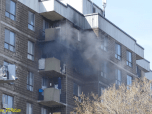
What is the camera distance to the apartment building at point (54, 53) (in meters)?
36.7

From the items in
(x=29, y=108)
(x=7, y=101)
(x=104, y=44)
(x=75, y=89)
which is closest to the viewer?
(x=7, y=101)

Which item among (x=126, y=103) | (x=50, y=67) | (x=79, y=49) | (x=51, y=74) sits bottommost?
(x=126, y=103)

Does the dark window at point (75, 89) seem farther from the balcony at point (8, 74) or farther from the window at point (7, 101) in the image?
the balcony at point (8, 74)

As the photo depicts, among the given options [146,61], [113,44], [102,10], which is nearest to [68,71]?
[113,44]

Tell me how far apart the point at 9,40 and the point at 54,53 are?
20.4 ft

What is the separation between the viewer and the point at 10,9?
3719 centimetres

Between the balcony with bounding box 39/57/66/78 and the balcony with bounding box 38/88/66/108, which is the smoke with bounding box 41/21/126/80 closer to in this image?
the balcony with bounding box 39/57/66/78

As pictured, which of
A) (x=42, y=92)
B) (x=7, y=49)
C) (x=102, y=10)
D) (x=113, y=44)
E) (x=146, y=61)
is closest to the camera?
(x=7, y=49)

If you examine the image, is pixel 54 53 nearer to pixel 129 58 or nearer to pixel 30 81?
pixel 30 81

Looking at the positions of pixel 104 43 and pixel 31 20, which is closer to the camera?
pixel 31 20

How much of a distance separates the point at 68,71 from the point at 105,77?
5392mm

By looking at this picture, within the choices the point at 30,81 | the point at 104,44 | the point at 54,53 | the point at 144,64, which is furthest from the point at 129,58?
the point at 30,81

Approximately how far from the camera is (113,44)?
1866 inches

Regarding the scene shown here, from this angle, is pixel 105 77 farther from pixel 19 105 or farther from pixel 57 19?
pixel 19 105
